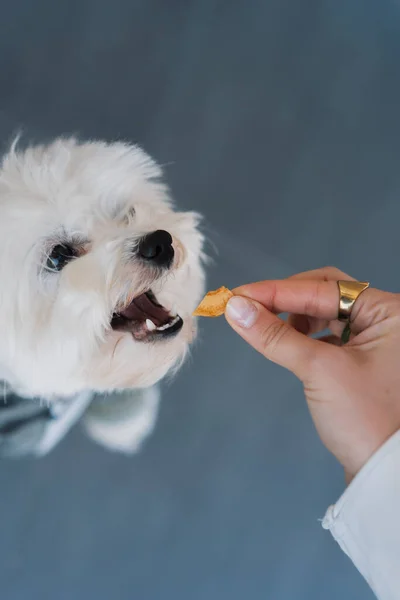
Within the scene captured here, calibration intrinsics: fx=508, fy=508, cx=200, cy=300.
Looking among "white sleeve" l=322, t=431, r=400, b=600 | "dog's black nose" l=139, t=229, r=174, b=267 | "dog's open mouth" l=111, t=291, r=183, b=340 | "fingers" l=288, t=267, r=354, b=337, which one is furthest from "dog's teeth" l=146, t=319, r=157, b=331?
"white sleeve" l=322, t=431, r=400, b=600

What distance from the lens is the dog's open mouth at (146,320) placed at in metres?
0.72

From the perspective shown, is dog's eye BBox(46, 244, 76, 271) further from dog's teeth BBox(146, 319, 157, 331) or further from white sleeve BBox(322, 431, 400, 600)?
white sleeve BBox(322, 431, 400, 600)

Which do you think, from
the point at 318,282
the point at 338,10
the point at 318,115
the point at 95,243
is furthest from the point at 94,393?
the point at 338,10

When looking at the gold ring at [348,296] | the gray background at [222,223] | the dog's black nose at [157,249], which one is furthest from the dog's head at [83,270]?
the gray background at [222,223]

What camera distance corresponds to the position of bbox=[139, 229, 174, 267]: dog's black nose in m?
0.65

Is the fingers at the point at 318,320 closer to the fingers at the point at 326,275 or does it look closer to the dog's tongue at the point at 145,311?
the fingers at the point at 326,275

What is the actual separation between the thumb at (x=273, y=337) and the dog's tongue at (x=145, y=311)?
15 centimetres

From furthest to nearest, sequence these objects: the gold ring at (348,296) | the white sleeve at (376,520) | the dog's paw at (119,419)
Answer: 1. the dog's paw at (119,419)
2. the gold ring at (348,296)
3. the white sleeve at (376,520)

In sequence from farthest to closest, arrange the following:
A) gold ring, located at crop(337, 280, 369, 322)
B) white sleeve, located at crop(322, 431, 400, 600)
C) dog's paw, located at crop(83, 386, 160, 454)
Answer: dog's paw, located at crop(83, 386, 160, 454)
gold ring, located at crop(337, 280, 369, 322)
white sleeve, located at crop(322, 431, 400, 600)

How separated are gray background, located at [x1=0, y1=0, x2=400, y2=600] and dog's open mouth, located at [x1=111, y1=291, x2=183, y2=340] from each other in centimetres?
43

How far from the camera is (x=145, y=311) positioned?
76cm

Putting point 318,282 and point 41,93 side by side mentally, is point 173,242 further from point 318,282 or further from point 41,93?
point 41,93

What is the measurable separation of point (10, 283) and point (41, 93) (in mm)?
655

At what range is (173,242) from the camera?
706 millimetres
